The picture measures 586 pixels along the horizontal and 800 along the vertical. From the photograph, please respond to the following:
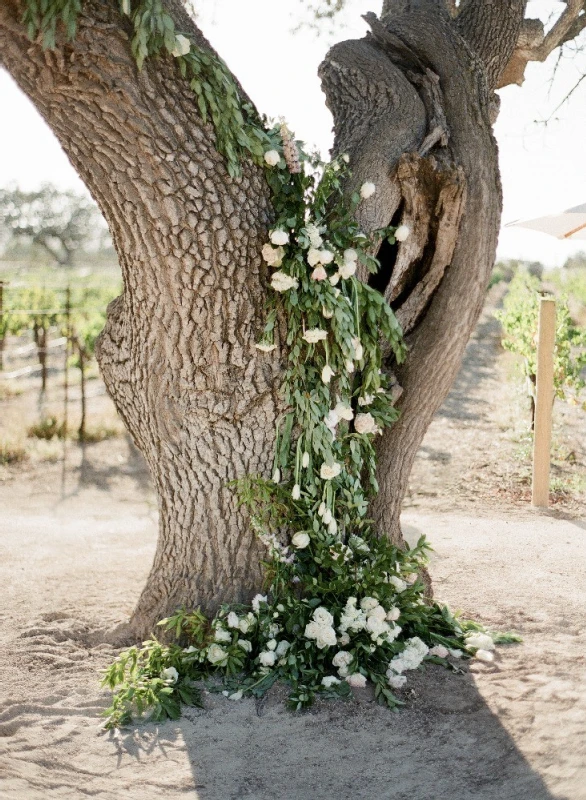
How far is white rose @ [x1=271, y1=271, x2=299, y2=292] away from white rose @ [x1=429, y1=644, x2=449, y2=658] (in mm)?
1773

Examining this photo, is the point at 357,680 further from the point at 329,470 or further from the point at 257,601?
the point at 329,470

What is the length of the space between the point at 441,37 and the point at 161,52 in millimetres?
1651

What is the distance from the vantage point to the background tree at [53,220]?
5194cm

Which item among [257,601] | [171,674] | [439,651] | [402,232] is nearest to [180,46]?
[402,232]

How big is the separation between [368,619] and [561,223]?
4.74m

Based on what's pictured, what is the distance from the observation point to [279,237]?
3.31 metres

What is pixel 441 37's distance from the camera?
4.11 meters

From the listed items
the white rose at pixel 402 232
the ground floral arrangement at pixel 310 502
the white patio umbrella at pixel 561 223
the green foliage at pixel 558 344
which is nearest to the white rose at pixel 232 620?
the ground floral arrangement at pixel 310 502

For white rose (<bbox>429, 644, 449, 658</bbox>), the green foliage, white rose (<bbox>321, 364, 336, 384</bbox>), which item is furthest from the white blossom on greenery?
the green foliage

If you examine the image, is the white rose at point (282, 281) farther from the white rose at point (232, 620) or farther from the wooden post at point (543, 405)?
the wooden post at point (543, 405)

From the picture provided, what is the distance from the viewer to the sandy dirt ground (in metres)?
2.79

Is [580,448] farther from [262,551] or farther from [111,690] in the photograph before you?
[111,690]

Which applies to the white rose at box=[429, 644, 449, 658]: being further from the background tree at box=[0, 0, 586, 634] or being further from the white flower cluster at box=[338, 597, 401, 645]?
the background tree at box=[0, 0, 586, 634]

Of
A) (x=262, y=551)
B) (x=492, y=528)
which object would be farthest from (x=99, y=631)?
(x=492, y=528)
